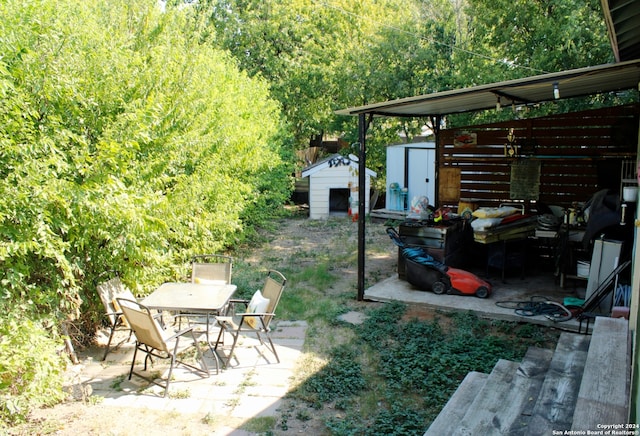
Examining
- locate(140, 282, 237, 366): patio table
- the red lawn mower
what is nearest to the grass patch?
locate(140, 282, 237, 366): patio table

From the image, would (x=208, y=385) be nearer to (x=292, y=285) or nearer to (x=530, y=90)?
(x=292, y=285)

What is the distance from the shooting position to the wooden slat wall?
942cm

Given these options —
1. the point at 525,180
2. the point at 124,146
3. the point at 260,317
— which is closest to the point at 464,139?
the point at 525,180

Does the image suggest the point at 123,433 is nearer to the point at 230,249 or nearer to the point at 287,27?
the point at 230,249

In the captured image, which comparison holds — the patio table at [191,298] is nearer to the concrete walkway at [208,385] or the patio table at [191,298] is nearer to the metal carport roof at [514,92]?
the concrete walkway at [208,385]

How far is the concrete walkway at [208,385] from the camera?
16.1 ft

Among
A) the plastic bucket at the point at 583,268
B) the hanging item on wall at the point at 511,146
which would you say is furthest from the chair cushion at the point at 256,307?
the hanging item on wall at the point at 511,146

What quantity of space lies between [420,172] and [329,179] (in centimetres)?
264

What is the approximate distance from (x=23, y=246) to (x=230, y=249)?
25.2 feet

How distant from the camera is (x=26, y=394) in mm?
4254

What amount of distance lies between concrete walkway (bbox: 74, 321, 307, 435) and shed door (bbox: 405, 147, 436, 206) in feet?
32.9

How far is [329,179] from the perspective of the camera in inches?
641

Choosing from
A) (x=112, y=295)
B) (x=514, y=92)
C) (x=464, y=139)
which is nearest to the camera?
(x=112, y=295)

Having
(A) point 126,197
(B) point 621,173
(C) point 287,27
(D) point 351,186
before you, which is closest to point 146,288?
(A) point 126,197
